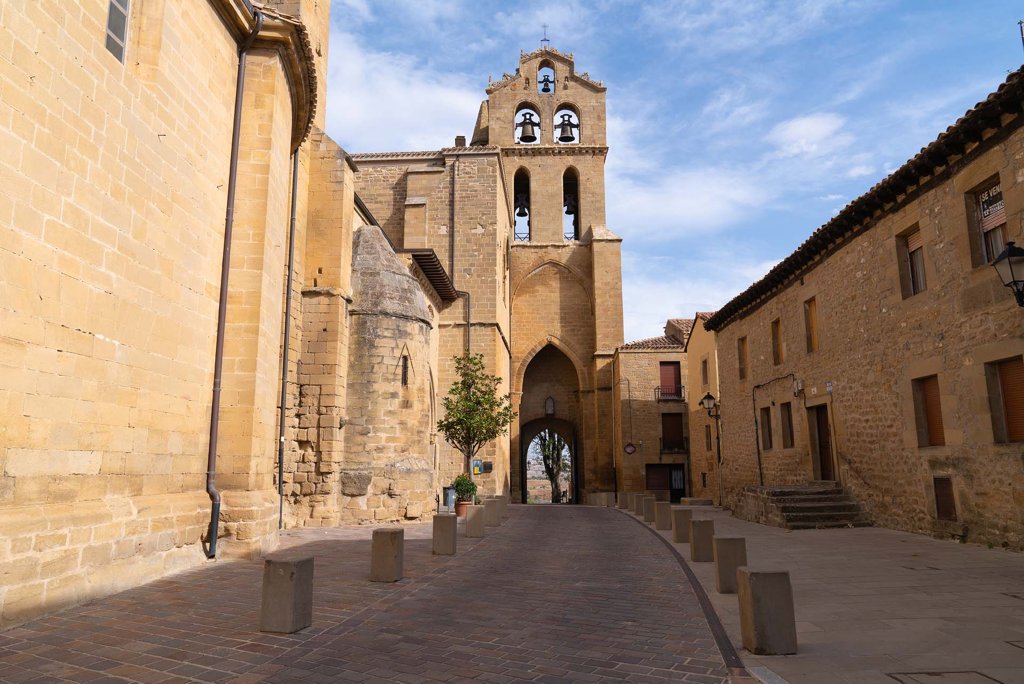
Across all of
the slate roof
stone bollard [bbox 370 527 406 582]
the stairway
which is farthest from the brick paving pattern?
the slate roof

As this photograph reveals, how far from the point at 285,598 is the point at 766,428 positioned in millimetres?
15622

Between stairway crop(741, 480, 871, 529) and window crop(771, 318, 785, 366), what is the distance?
3.63 metres

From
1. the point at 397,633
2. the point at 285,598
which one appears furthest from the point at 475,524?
the point at 285,598

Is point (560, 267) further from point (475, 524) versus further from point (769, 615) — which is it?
point (769, 615)

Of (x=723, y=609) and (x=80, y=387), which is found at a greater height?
(x=80, y=387)

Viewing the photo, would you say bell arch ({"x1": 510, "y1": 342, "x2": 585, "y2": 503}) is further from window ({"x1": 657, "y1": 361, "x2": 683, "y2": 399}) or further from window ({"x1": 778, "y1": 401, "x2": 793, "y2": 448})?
window ({"x1": 778, "y1": 401, "x2": 793, "y2": 448})

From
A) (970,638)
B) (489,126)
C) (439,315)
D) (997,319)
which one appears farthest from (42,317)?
(489,126)

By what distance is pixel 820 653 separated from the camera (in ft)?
14.8

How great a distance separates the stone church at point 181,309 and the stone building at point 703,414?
1212cm

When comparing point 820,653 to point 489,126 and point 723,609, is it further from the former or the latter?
point 489,126

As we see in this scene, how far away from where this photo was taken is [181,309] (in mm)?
7645

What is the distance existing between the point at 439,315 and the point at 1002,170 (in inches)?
756

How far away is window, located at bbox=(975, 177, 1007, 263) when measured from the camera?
9.35 m

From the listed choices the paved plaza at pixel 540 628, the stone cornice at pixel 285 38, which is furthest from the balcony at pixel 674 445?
the stone cornice at pixel 285 38
